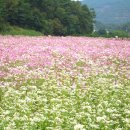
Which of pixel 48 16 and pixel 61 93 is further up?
pixel 48 16

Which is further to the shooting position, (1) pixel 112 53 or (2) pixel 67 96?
(1) pixel 112 53

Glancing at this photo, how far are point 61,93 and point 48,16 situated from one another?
59.5 metres

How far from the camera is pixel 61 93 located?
39.1 ft

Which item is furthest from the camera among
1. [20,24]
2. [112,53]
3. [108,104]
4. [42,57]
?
[20,24]

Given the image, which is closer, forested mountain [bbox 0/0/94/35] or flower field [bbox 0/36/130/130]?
flower field [bbox 0/36/130/130]

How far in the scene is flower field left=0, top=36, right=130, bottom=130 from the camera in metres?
8.75

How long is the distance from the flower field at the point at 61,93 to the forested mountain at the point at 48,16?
→ 101 ft

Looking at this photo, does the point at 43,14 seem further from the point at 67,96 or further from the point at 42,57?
the point at 67,96

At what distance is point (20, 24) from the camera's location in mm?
60969

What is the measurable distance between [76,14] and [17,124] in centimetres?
7369

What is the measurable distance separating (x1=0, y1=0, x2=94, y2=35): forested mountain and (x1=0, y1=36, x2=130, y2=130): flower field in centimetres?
3085

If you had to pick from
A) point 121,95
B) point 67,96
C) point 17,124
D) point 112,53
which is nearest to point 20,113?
point 17,124

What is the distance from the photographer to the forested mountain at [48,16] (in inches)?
2208

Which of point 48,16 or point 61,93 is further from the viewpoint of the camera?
point 48,16
